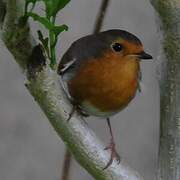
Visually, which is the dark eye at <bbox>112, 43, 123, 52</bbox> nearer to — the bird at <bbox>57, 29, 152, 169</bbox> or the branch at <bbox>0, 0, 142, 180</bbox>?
the bird at <bbox>57, 29, 152, 169</bbox>

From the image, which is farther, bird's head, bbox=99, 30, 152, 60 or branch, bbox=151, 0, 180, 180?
bird's head, bbox=99, 30, 152, 60

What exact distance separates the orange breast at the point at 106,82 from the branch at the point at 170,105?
0.27 metres

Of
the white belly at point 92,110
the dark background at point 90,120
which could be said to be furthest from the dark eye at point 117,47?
the dark background at point 90,120

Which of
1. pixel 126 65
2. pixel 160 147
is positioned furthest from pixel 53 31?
pixel 126 65

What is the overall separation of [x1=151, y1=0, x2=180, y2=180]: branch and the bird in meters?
0.26

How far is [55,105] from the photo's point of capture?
3.22 feet

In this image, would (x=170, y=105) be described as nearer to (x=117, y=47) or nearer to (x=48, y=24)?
(x=48, y=24)

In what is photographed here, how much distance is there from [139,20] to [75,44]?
→ 1589mm

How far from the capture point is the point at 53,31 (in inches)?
40.0

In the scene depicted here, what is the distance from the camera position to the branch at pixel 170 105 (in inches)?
41.1

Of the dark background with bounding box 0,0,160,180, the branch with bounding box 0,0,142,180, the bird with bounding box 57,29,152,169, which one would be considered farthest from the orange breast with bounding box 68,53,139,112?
the dark background with bounding box 0,0,160,180

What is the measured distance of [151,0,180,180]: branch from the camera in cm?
104

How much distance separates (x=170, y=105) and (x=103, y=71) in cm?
31

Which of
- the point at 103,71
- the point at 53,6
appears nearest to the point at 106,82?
the point at 103,71
